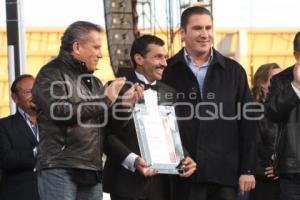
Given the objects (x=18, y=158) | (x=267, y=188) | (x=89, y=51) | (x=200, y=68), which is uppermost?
(x=89, y=51)

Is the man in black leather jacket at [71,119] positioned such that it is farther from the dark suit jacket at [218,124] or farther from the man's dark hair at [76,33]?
the dark suit jacket at [218,124]

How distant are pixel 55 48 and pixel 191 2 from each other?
10.8 metres

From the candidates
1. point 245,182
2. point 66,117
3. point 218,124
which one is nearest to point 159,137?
point 218,124

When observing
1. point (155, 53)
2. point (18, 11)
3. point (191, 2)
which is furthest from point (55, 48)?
point (155, 53)

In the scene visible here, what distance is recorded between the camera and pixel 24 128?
643 cm

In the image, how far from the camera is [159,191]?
5.64 metres

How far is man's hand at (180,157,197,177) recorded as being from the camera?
5.42 meters

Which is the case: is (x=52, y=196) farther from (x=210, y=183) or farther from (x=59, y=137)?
(x=210, y=183)

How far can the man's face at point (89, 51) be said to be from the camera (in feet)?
16.6

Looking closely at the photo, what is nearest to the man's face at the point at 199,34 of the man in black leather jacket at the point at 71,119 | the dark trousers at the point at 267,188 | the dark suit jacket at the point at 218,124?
the dark suit jacket at the point at 218,124

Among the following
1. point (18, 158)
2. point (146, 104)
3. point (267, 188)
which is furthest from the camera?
point (267, 188)

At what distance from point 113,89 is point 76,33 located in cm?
41

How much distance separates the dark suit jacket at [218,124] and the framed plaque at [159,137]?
0.18 metres

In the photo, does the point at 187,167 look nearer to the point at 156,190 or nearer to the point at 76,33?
the point at 156,190
